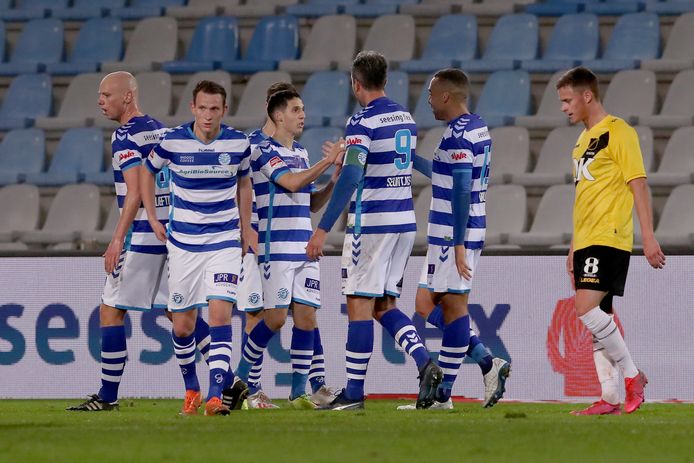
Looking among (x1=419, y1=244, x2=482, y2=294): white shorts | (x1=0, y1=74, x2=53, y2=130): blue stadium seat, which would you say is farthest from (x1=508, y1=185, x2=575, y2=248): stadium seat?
(x1=0, y1=74, x2=53, y2=130): blue stadium seat

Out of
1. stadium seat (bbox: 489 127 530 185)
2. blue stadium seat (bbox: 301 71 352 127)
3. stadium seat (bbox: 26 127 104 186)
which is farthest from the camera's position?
stadium seat (bbox: 26 127 104 186)

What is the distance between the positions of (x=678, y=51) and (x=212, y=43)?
5.02 m

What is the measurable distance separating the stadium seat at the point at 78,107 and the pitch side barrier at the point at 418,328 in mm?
3749

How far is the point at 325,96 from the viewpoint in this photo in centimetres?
1380

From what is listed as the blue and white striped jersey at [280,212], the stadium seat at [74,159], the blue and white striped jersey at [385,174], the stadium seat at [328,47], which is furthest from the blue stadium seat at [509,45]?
the blue and white striped jersey at [385,174]

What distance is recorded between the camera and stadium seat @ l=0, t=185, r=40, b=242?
13.2 meters

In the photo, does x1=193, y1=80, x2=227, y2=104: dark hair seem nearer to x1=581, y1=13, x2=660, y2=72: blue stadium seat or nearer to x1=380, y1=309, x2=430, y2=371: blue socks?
x1=380, y1=309, x2=430, y2=371: blue socks

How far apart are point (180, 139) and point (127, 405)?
254 centimetres

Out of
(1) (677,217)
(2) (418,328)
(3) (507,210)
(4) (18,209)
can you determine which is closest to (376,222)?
(2) (418,328)

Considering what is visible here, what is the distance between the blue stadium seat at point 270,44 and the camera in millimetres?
14562

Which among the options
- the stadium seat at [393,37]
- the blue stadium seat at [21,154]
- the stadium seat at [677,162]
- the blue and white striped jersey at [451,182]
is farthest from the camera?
the stadium seat at [393,37]

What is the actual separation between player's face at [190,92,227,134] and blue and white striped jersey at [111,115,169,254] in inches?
25.8

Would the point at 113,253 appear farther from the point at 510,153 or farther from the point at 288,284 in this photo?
the point at 510,153

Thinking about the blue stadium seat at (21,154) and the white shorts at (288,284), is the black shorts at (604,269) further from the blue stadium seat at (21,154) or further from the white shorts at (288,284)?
the blue stadium seat at (21,154)
